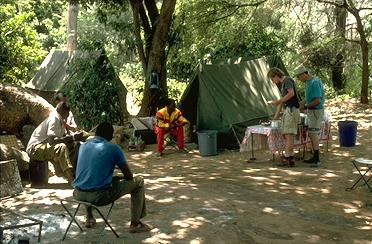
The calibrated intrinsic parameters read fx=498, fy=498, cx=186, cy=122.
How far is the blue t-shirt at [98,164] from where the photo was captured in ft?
16.2

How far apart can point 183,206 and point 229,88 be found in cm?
531

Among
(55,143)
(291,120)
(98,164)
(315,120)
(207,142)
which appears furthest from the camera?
(207,142)

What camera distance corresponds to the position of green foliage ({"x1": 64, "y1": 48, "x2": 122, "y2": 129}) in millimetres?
12758

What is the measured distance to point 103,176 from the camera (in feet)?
16.2

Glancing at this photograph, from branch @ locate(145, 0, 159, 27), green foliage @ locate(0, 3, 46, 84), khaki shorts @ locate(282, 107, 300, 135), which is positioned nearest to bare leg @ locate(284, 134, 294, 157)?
khaki shorts @ locate(282, 107, 300, 135)

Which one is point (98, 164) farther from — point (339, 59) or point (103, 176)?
point (339, 59)

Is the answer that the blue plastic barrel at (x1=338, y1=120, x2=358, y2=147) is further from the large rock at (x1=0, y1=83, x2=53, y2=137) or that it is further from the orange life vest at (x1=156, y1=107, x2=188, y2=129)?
the large rock at (x1=0, y1=83, x2=53, y2=137)

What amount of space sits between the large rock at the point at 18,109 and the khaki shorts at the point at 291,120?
4.70m

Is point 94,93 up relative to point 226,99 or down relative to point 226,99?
up

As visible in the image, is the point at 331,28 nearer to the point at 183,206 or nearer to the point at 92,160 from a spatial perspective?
the point at 183,206

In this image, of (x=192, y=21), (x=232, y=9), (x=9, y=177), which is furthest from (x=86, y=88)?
(x=9, y=177)

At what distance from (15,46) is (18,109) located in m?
5.42

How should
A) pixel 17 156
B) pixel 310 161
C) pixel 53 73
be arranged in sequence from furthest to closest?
pixel 53 73 < pixel 310 161 < pixel 17 156

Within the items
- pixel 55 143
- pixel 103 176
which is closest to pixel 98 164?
pixel 103 176
